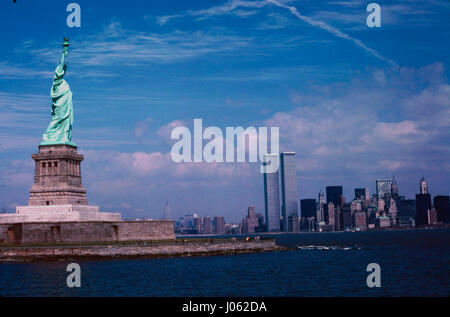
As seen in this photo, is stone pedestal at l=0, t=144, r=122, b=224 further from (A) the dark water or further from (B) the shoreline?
(A) the dark water

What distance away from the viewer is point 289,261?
2938 inches

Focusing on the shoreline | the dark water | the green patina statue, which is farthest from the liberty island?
the dark water

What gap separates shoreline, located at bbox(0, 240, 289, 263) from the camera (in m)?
70.9

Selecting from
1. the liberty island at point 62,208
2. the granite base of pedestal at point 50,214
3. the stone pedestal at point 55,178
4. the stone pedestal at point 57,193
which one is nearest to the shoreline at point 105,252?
the liberty island at point 62,208

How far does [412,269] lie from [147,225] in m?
38.1

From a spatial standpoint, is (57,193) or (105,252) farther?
(57,193)

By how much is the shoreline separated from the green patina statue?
17785 millimetres

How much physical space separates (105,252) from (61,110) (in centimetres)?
2354

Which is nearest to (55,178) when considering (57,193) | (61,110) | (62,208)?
(57,193)

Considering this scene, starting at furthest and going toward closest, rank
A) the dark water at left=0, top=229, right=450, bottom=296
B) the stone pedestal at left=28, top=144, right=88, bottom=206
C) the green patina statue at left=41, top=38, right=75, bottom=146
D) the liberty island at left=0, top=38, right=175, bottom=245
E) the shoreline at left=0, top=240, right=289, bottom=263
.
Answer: the green patina statue at left=41, top=38, right=75, bottom=146 < the stone pedestal at left=28, top=144, right=88, bottom=206 < the liberty island at left=0, top=38, right=175, bottom=245 < the shoreline at left=0, top=240, right=289, bottom=263 < the dark water at left=0, top=229, right=450, bottom=296

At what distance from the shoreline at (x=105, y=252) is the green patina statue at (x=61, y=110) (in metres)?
17.8

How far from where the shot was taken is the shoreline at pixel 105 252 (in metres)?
70.9

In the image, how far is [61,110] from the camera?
85500mm

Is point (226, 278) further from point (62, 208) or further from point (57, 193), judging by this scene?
point (57, 193)
